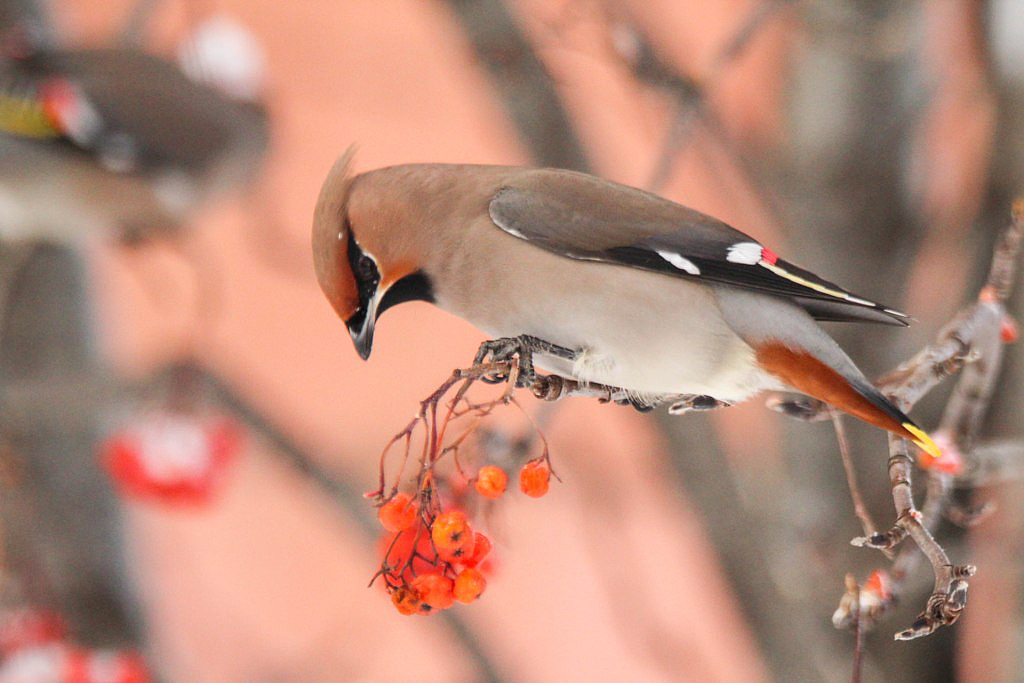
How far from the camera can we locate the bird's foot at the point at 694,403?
3.32 ft

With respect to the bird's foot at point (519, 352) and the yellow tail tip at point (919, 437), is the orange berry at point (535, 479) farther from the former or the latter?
the yellow tail tip at point (919, 437)

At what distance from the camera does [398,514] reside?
0.87 m

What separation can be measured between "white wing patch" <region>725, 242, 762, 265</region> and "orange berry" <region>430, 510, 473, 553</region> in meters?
0.30

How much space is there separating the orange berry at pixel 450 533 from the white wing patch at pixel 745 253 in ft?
0.99

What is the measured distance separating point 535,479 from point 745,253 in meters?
0.25

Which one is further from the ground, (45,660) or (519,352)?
(519,352)

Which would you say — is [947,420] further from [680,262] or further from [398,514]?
[398,514]

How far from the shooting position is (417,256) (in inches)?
38.8

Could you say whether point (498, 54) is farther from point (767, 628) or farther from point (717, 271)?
point (767, 628)

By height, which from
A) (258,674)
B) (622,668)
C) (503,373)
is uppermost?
(503,373)

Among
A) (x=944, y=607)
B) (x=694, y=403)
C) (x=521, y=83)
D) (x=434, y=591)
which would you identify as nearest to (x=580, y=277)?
(x=694, y=403)

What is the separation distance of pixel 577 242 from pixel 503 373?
0.18 metres

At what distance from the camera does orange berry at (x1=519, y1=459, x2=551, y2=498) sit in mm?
847

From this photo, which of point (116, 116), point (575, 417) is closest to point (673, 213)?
point (116, 116)
